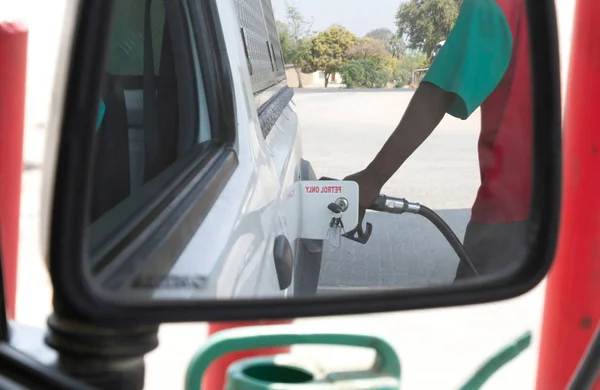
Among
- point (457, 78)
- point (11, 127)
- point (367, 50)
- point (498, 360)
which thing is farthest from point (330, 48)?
point (11, 127)

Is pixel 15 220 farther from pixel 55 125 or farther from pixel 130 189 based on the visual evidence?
pixel 55 125

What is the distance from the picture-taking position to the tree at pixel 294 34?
152 cm

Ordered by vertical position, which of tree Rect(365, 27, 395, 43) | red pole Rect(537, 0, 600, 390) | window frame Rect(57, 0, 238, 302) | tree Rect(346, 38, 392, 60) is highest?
tree Rect(365, 27, 395, 43)

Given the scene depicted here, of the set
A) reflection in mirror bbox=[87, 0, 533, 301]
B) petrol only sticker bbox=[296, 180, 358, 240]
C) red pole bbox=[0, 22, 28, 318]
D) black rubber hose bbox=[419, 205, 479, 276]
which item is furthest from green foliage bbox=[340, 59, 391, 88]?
red pole bbox=[0, 22, 28, 318]

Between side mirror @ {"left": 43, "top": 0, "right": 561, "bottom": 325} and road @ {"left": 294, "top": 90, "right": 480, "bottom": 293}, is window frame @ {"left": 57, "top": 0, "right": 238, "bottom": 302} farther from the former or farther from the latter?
road @ {"left": 294, "top": 90, "right": 480, "bottom": 293}

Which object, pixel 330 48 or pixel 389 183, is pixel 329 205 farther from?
pixel 330 48

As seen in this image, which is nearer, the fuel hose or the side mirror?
the side mirror

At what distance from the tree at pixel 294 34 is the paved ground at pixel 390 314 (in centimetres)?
11

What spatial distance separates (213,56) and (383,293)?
69 centimetres

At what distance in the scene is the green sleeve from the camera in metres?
1.58

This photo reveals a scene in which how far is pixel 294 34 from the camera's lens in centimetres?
154

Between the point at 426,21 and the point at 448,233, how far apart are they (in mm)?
456

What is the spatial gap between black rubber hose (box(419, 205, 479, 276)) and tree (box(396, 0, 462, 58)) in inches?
13.9

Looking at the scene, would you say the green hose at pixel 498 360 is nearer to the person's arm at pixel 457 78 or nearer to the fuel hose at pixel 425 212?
the fuel hose at pixel 425 212
